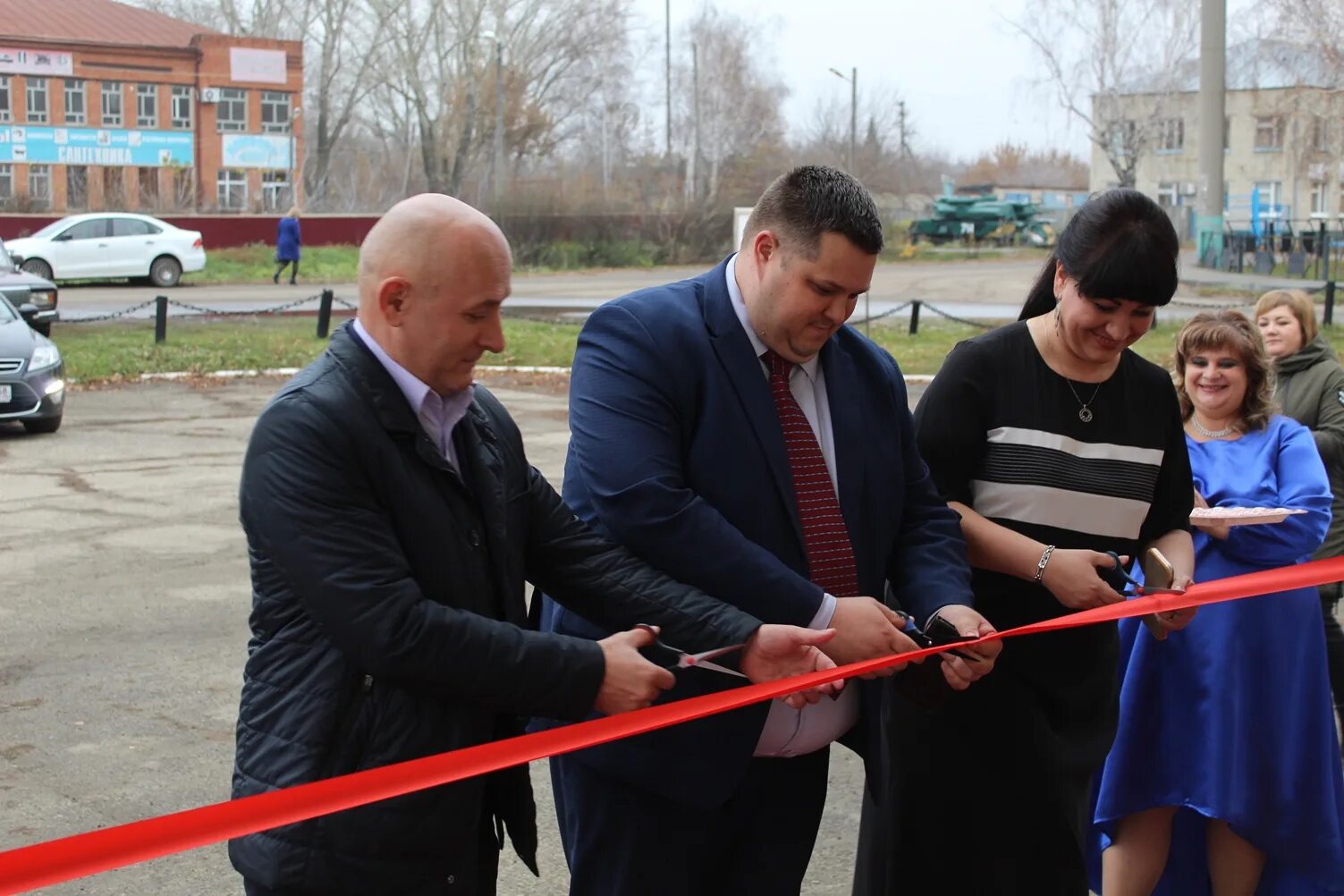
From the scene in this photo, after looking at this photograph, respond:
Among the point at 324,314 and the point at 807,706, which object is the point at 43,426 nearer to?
the point at 324,314

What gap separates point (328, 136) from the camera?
73.4 m

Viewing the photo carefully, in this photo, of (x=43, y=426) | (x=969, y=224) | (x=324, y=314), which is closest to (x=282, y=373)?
(x=324, y=314)

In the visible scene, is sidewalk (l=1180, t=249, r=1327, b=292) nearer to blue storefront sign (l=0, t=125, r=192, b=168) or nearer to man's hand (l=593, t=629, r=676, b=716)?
man's hand (l=593, t=629, r=676, b=716)

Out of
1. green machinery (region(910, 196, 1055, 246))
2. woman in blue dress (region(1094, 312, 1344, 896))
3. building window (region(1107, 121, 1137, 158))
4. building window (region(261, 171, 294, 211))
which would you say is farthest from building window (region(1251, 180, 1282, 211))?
woman in blue dress (region(1094, 312, 1344, 896))

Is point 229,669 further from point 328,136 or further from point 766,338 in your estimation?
point 328,136

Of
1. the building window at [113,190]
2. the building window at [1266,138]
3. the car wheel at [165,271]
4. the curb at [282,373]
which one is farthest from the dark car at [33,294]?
the building window at [1266,138]

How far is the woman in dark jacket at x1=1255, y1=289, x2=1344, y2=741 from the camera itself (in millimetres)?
5336

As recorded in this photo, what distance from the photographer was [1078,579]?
3383 millimetres

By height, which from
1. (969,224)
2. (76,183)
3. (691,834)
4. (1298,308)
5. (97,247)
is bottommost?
(691,834)

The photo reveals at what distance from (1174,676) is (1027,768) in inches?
36.1

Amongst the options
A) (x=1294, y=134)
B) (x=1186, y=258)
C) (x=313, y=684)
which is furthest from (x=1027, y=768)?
(x=1294, y=134)

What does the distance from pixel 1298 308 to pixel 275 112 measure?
61.8 m

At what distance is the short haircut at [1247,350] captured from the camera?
4.41 meters

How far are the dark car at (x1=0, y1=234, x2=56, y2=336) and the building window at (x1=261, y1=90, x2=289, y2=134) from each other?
1675 inches
